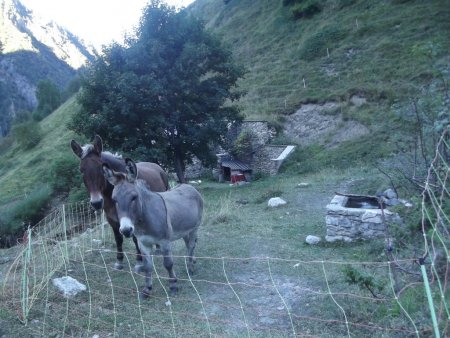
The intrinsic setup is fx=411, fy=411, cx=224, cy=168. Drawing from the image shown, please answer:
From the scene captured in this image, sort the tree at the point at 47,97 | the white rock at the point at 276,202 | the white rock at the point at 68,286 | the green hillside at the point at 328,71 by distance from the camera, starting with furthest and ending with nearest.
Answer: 1. the tree at the point at 47,97
2. the green hillside at the point at 328,71
3. the white rock at the point at 276,202
4. the white rock at the point at 68,286

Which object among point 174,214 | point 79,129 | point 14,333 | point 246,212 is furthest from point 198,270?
point 79,129

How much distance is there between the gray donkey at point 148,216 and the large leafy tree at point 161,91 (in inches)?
422

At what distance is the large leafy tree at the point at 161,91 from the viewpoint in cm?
1691

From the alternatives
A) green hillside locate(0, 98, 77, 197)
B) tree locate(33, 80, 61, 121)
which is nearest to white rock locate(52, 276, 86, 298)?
green hillside locate(0, 98, 77, 197)

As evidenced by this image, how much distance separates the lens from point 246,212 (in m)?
12.4

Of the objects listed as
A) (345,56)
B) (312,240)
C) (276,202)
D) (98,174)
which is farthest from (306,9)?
(98,174)

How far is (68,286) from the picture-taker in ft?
19.8

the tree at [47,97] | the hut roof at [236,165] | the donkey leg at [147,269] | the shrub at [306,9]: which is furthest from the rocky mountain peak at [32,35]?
the donkey leg at [147,269]

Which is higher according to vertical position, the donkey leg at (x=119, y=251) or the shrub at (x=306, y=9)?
the shrub at (x=306, y=9)

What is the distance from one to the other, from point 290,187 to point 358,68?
1579 cm

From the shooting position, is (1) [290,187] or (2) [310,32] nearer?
(1) [290,187]

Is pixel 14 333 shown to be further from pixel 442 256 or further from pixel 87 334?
pixel 442 256

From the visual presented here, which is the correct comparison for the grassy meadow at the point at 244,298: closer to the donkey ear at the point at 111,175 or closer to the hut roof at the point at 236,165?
the donkey ear at the point at 111,175

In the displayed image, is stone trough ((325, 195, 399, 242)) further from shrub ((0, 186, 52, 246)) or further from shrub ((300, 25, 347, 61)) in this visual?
shrub ((300, 25, 347, 61))
